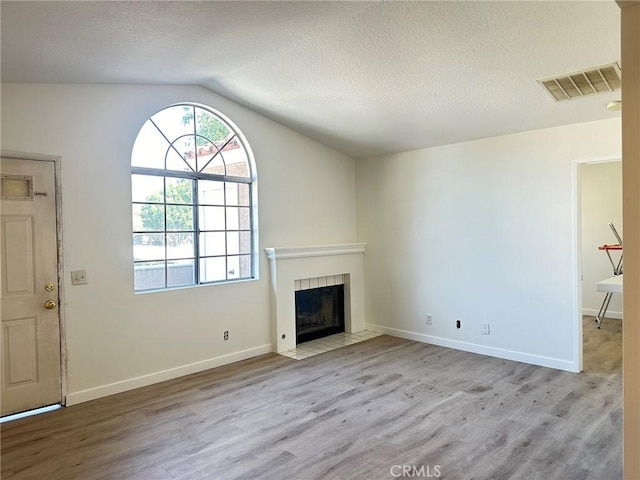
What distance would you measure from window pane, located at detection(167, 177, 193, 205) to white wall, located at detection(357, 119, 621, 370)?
8.13 feet

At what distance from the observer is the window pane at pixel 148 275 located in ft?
13.2

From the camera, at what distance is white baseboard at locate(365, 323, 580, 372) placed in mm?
4184

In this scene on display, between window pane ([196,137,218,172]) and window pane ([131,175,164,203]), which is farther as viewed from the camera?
window pane ([196,137,218,172])

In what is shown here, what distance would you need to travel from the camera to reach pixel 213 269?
4.59m

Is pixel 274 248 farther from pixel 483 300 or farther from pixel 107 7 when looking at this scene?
pixel 107 7

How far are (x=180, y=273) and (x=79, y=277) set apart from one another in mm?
956

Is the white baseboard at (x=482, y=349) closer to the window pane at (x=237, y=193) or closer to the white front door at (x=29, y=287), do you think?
the window pane at (x=237, y=193)

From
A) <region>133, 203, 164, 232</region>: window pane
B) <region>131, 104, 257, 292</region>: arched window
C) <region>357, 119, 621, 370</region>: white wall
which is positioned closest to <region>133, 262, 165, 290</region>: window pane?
<region>131, 104, 257, 292</region>: arched window

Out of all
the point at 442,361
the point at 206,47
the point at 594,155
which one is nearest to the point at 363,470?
the point at 442,361

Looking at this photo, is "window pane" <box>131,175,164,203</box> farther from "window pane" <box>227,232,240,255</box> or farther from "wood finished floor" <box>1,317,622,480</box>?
"wood finished floor" <box>1,317,622,480</box>

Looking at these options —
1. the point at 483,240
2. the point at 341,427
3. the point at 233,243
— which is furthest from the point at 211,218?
the point at 483,240

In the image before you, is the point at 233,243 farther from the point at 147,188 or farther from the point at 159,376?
the point at 159,376

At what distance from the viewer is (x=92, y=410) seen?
11.2 feet

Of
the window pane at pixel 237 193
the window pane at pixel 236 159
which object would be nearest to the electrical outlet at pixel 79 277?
the window pane at pixel 237 193
